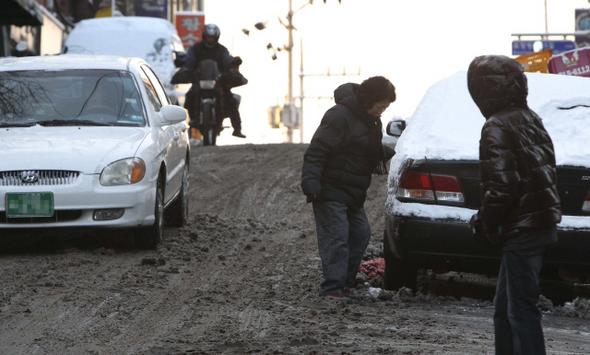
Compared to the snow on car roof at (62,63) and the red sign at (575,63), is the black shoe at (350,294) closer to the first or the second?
the snow on car roof at (62,63)

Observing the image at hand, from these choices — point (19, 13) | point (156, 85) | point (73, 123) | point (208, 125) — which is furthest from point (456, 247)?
point (19, 13)

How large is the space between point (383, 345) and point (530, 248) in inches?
47.8

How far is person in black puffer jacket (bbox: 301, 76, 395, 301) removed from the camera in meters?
6.18

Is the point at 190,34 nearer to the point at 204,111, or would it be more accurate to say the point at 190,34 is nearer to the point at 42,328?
the point at 204,111

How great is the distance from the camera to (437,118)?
659 cm

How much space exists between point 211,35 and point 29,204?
929cm

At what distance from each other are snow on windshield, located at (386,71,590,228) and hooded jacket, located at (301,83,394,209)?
21cm

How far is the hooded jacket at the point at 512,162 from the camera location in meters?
3.85

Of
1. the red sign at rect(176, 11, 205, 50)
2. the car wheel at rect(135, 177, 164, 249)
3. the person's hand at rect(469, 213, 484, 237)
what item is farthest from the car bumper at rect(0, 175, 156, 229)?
the red sign at rect(176, 11, 205, 50)

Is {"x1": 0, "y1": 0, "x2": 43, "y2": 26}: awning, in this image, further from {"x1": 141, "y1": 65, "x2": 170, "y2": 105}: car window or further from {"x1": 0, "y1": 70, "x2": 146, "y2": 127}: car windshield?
{"x1": 0, "y1": 70, "x2": 146, "y2": 127}: car windshield

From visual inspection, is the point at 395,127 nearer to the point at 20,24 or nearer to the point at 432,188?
the point at 432,188

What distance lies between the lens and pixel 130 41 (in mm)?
20469

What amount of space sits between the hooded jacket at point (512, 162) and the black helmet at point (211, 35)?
12334 millimetres

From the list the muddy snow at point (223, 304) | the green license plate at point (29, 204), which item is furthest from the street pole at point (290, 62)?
the green license plate at point (29, 204)
